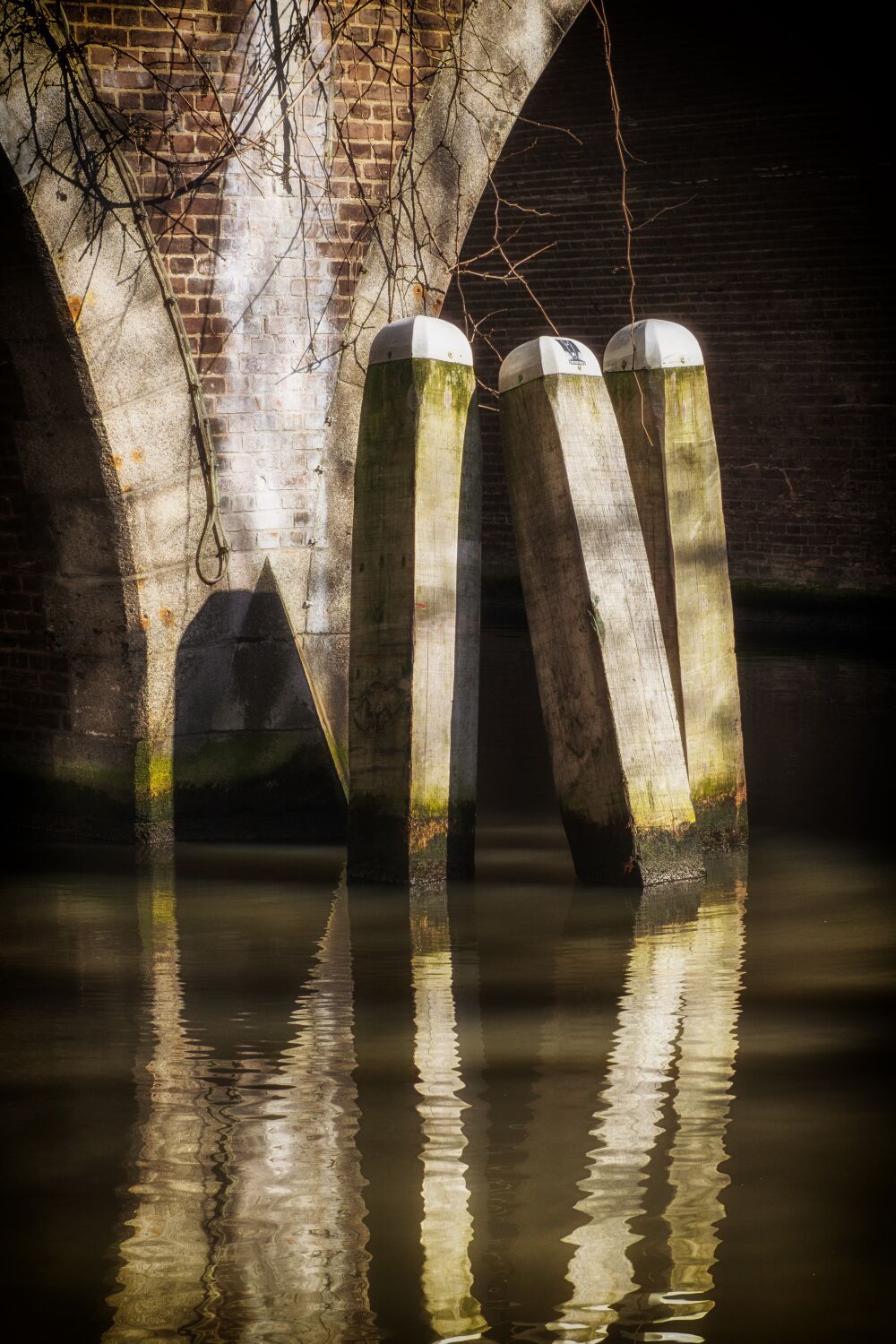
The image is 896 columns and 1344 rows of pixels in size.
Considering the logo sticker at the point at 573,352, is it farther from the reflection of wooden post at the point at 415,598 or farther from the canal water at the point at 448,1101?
the canal water at the point at 448,1101

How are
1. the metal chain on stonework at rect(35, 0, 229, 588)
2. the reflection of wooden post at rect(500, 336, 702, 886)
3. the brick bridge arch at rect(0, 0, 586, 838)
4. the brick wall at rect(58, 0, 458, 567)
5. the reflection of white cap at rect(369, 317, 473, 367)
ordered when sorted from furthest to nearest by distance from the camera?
the brick wall at rect(58, 0, 458, 567) → the brick bridge arch at rect(0, 0, 586, 838) → the metal chain on stonework at rect(35, 0, 229, 588) → the reflection of white cap at rect(369, 317, 473, 367) → the reflection of wooden post at rect(500, 336, 702, 886)

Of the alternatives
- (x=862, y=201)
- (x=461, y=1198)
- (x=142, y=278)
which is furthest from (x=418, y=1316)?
(x=862, y=201)

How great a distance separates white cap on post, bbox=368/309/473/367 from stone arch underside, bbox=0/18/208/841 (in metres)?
0.90

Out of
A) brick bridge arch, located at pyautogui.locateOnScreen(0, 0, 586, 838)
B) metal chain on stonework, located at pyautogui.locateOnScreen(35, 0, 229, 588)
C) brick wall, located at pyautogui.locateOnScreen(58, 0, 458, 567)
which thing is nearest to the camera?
metal chain on stonework, located at pyautogui.locateOnScreen(35, 0, 229, 588)

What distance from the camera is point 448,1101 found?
3537 millimetres

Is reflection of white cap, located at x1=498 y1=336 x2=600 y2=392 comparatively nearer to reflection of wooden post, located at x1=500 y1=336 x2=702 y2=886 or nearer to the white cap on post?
reflection of wooden post, located at x1=500 y1=336 x2=702 y2=886

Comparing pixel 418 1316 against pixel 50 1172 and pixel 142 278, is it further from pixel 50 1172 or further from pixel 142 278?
pixel 142 278

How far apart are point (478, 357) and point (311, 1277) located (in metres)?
11.9

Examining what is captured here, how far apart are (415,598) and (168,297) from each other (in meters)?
1.41

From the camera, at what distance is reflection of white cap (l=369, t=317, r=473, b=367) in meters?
5.06

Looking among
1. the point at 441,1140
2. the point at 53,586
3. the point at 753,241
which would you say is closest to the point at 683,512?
the point at 53,586

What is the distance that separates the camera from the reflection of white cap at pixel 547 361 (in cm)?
498

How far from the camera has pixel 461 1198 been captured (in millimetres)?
3037

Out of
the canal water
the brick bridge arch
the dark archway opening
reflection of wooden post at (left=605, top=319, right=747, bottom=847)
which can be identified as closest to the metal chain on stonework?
the brick bridge arch
